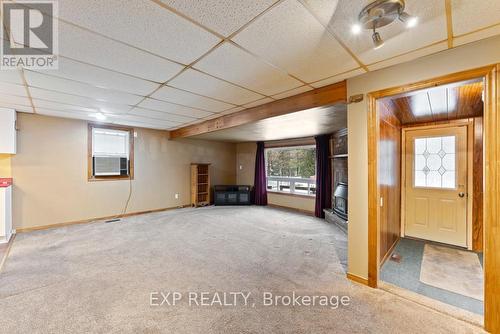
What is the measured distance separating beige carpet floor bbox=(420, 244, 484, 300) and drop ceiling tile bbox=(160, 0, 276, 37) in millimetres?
3123

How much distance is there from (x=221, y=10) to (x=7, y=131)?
14.5 feet

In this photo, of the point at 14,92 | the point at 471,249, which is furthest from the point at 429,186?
the point at 14,92

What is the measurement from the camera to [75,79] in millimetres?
2359

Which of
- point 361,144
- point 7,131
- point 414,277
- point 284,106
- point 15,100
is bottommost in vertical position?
point 414,277

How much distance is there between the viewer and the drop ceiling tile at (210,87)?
231 centimetres

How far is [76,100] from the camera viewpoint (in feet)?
10.3

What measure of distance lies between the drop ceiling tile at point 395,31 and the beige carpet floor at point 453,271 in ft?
7.93

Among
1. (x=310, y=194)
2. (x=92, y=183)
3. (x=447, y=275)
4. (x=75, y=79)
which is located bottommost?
(x=447, y=275)

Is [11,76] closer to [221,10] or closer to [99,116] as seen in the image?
[99,116]

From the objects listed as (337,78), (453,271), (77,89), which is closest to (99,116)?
(77,89)

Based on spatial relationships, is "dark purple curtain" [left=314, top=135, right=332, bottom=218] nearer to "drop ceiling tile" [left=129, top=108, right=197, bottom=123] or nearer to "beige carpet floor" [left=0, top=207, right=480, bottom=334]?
"beige carpet floor" [left=0, top=207, right=480, bottom=334]

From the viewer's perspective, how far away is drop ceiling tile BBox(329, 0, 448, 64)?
4.23ft

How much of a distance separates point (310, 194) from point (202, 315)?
4.68 metres

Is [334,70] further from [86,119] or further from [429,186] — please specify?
[86,119]
